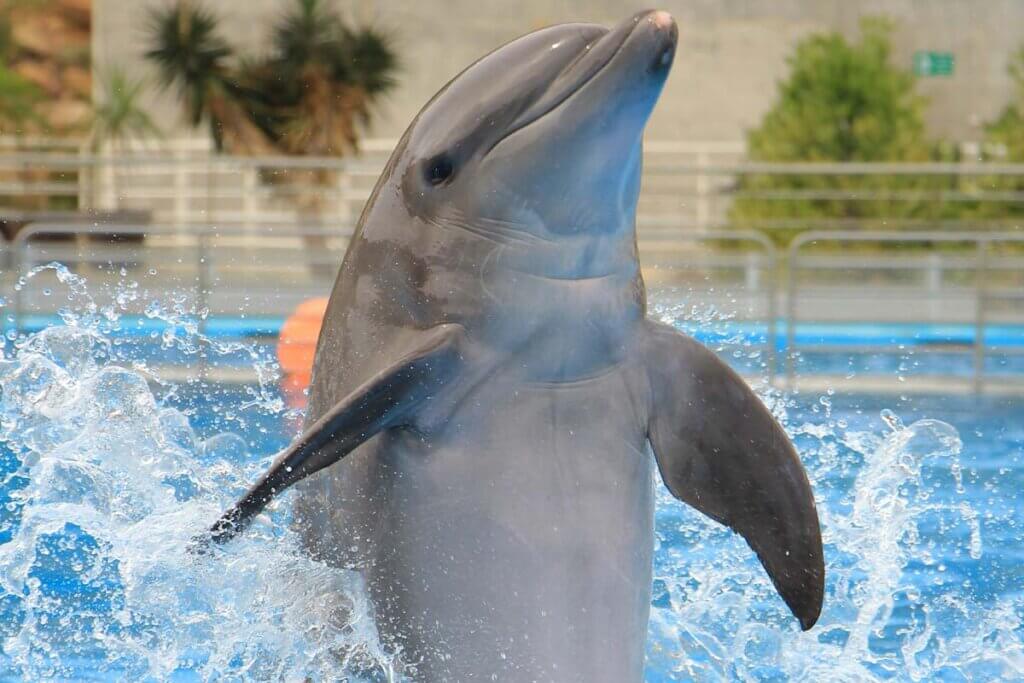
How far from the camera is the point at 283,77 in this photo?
24328mm

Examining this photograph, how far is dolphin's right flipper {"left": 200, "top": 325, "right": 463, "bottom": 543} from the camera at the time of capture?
2.59m

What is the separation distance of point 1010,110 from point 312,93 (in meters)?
10.6

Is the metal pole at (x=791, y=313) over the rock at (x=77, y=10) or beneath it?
beneath

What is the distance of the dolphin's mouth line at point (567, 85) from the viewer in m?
2.58

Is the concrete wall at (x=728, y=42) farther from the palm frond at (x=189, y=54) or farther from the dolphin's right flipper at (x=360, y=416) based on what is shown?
the dolphin's right flipper at (x=360, y=416)

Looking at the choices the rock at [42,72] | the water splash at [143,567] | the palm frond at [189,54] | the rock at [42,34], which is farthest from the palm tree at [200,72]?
the water splash at [143,567]

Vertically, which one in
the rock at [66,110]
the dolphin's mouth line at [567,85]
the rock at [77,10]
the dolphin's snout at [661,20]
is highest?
the rock at [77,10]

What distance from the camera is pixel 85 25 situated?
31.6 meters

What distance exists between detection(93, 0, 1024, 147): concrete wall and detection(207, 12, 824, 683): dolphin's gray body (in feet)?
67.5

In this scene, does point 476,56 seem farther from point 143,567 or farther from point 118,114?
point 143,567

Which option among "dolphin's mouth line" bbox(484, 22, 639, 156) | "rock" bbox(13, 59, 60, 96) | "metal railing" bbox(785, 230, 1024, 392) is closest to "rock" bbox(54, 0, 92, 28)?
"rock" bbox(13, 59, 60, 96)

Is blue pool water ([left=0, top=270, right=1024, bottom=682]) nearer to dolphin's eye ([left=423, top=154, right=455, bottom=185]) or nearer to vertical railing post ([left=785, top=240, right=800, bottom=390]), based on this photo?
dolphin's eye ([left=423, top=154, right=455, bottom=185])

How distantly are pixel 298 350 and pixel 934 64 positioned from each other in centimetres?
1679

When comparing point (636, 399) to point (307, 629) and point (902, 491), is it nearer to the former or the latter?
point (307, 629)
